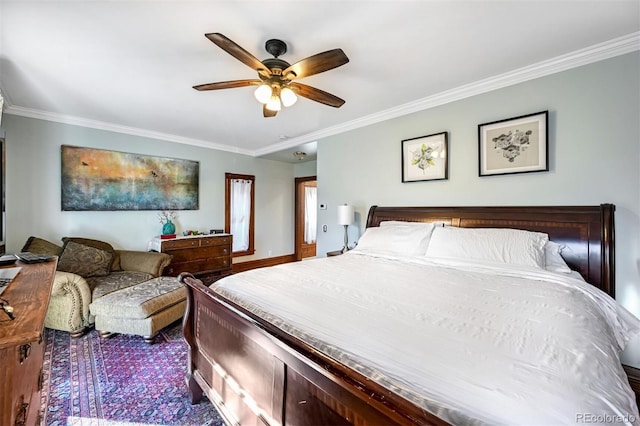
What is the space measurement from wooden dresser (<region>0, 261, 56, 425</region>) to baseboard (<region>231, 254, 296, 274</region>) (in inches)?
160

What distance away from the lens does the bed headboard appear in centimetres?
204

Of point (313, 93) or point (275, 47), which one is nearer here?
point (275, 47)

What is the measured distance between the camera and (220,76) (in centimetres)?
250

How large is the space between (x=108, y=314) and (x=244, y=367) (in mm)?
2031

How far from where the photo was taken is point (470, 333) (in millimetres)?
1094

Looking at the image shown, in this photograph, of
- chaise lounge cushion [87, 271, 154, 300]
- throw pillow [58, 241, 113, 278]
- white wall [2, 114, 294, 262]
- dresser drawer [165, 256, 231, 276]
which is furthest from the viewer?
dresser drawer [165, 256, 231, 276]

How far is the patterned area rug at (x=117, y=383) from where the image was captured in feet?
5.50

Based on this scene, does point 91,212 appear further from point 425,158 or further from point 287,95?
point 425,158

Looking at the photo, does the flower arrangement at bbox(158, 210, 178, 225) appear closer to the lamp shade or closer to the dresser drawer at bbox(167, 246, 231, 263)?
the dresser drawer at bbox(167, 246, 231, 263)

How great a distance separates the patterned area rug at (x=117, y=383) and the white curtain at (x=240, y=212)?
298 centimetres

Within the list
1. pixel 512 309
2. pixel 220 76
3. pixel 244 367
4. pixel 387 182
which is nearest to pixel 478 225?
pixel 387 182

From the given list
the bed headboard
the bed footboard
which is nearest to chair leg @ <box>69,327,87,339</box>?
the bed footboard

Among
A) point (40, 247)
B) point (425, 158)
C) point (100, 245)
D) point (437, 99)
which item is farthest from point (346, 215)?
point (40, 247)

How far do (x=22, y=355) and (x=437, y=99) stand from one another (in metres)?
3.57
